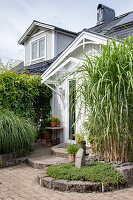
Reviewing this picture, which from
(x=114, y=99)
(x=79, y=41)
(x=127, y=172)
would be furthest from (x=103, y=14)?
(x=127, y=172)

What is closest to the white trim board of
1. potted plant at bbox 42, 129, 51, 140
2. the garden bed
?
potted plant at bbox 42, 129, 51, 140

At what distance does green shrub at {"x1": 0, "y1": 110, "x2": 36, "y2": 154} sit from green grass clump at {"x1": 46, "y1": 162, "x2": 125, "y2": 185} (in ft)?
5.93

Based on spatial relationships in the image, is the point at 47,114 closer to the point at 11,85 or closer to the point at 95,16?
the point at 11,85

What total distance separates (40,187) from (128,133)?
6.33 feet

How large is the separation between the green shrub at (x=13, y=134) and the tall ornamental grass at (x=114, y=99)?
2271mm

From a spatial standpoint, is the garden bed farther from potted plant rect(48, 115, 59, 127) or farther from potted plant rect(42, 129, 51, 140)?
potted plant rect(42, 129, 51, 140)

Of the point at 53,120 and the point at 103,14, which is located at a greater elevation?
the point at 103,14

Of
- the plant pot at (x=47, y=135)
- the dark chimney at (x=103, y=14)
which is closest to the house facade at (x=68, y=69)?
the plant pot at (x=47, y=135)

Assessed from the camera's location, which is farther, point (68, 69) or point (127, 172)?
point (68, 69)

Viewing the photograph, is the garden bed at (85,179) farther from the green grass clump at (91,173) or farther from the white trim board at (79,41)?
the white trim board at (79,41)

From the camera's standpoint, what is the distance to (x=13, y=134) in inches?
229

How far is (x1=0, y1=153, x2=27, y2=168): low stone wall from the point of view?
224 inches

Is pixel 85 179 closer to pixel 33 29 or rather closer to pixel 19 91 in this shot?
pixel 19 91

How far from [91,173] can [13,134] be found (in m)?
2.60
